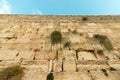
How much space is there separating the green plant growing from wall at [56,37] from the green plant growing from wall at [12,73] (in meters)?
2.18

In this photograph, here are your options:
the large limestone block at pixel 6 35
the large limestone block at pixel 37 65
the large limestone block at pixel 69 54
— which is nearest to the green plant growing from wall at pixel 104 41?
the large limestone block at pixel 69 54

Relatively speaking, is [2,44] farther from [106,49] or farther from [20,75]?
[106,49]

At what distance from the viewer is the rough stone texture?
4.93m

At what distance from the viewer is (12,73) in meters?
4.70

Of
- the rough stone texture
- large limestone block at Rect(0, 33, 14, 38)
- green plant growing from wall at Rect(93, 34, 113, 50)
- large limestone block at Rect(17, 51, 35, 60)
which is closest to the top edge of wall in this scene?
the rough stone texture

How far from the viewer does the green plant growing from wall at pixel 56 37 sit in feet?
22.1

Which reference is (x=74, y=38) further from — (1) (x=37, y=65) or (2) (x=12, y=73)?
(2) (x=12, y=73)

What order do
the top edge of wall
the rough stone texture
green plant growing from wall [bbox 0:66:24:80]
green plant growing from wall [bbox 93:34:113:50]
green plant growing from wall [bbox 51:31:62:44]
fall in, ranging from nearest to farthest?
green plant growing from wall [bbox 0:66:24:80], the rough stone texture, green plant growing from wall [bbox 93:34:113:50], green plant growing from wall [bbox 51:31:62:44], the top edge of wall

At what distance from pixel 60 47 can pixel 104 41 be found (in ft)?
6.47

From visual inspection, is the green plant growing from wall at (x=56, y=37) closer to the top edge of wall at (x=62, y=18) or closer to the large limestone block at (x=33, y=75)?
the top edge of wall at (x=62, y=18)

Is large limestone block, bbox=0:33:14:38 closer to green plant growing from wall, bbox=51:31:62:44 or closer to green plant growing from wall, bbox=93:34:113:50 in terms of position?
green plant growing from wall, bbox=51:31:62:44

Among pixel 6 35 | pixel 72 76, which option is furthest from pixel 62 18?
pixel 72 76

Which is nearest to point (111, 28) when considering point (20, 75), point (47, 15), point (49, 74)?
point (47, 15)

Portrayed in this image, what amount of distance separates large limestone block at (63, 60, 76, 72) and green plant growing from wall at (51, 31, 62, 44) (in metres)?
1.49
